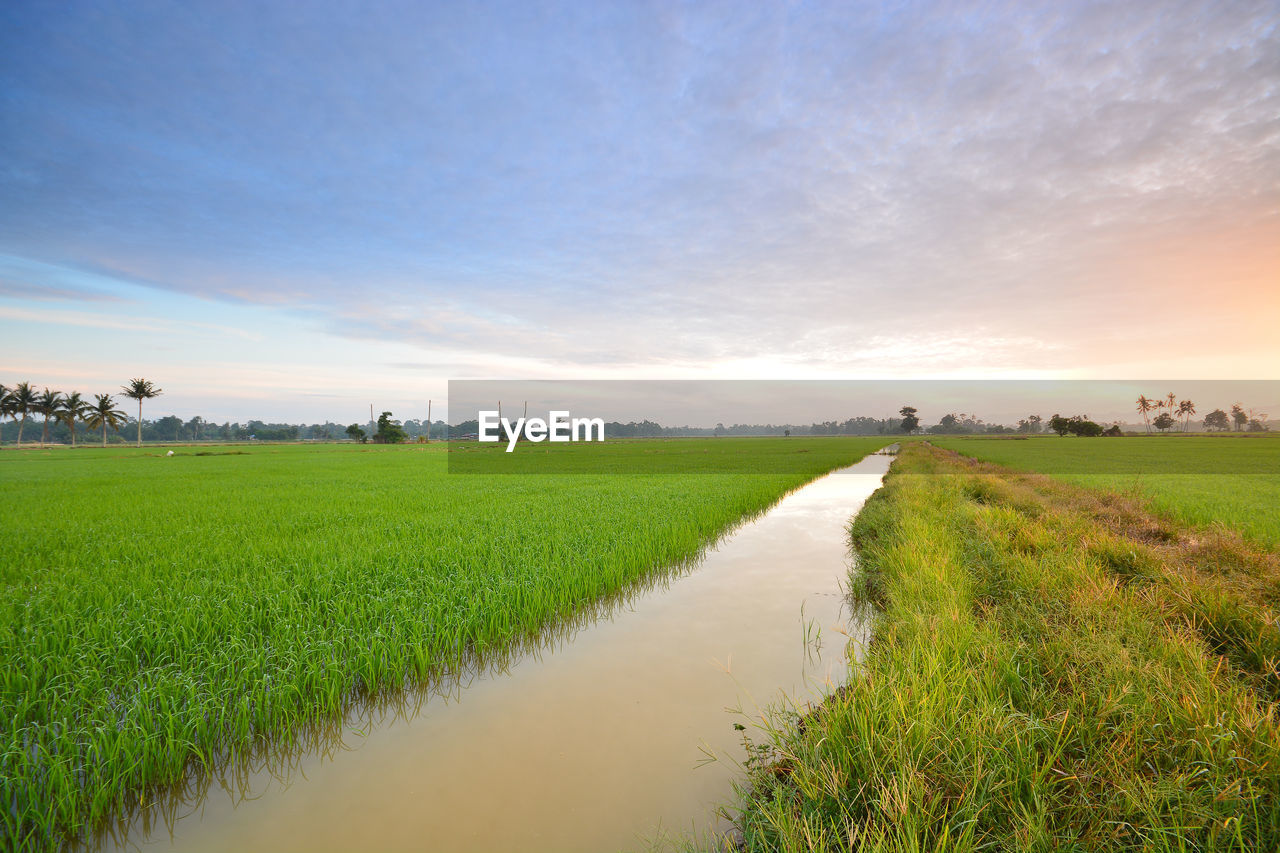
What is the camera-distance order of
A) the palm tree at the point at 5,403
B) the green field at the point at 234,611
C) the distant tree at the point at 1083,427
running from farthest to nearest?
1. the distant tree at the point at 1083,427
2. the palm tree at the point at 5,403
3. the green field at the point at 234,611

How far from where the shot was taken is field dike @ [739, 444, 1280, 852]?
215cm

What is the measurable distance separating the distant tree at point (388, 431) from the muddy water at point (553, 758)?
7773 centimetres

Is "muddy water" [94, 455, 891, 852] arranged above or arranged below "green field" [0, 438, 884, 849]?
below

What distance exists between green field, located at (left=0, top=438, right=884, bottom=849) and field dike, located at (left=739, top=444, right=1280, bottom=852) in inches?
120

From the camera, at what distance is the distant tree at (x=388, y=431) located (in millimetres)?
74562

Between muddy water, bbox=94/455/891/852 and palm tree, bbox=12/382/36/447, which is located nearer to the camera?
muddy water, bbox=94/455/891/852

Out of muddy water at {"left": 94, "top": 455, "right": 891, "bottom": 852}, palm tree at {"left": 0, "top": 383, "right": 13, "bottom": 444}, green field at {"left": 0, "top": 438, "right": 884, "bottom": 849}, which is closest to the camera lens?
muddy water at {"left": 94, "top": 455, "right": 891, "bottom": 852}

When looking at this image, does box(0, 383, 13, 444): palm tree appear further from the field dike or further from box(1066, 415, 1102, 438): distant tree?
box(1066, 415, 1102, 438): distant tree

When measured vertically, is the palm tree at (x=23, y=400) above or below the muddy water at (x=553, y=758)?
above

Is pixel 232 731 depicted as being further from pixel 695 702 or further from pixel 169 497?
pixel 169 497

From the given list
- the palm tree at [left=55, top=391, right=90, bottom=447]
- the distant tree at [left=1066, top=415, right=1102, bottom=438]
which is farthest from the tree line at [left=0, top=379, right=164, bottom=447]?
the distant tree at [left=1066, top=415, right=1102, bottom=438]

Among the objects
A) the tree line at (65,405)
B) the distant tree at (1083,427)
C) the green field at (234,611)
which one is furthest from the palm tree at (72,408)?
the distant tree at (1083,427)

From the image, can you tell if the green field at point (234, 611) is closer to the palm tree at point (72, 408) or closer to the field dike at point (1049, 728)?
the field dike at point (1049, 728)

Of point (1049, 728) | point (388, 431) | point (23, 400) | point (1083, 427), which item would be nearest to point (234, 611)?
point (1049, 728)
